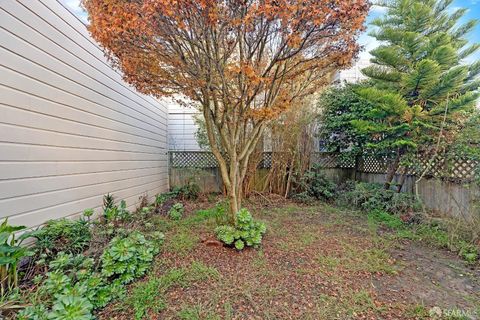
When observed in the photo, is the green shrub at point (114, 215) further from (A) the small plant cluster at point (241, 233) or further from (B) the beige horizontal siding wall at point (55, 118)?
(A) the small plant cluster at point (241, 233)

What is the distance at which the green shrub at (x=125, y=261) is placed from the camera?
2100mm

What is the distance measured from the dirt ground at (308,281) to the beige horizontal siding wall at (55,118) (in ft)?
4.34

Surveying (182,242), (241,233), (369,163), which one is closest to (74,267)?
(182,242)

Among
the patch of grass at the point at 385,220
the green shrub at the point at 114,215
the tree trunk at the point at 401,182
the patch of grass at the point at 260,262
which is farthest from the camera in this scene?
the tree trunk at the point at 401,182

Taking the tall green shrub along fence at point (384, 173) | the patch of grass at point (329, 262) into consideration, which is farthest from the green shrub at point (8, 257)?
the tall green shrub along fence at point (384, 173)

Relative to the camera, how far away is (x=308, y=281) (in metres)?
2.24

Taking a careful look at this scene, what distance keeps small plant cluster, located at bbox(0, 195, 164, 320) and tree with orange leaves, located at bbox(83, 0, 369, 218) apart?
4.20 feet

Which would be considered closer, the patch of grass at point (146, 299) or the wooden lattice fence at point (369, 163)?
the patch of grass at point (146, 299)

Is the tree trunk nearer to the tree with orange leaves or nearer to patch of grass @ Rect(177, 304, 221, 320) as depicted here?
the tree with orange leaves

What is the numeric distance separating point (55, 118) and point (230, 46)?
2.09 m

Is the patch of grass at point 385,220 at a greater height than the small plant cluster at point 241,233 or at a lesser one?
lesser

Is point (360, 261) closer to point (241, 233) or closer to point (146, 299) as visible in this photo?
point (241, 233)

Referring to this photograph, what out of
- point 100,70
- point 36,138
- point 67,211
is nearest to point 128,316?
point 67,211

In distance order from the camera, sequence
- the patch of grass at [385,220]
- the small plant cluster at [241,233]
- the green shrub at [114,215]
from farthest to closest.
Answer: the patch of grass at [385,220] → the green shrub at [114,215] → the small plant cluster at [241,233]
